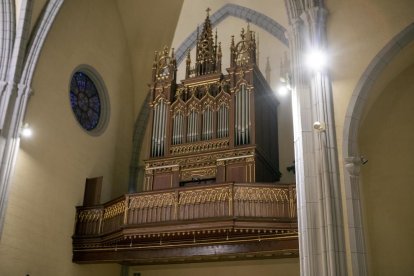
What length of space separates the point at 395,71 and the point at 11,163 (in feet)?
30.1

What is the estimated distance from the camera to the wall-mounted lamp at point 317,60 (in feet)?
35.3

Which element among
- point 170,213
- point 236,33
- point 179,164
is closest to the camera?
point 170,213

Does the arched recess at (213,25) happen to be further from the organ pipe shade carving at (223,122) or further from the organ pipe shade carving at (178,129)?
the organ pipe shade carving at (223,122)

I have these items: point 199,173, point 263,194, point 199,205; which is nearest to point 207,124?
point 199,173

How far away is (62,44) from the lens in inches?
597

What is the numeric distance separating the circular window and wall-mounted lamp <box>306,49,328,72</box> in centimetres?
762

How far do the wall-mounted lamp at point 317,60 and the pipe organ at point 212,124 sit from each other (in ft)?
11.5

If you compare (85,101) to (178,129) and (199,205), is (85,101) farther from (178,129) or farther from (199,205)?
(199,205)

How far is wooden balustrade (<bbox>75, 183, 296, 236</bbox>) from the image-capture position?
12516 millimetres

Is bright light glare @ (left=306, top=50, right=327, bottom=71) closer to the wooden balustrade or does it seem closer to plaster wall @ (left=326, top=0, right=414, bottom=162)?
plaster wall @ (left=326, top=0, right=414, bottom=162)

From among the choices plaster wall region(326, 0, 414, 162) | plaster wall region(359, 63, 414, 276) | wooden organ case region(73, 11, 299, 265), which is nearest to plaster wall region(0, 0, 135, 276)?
wooden organ case region(73, 11, 299, 265)

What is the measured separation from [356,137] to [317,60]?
5.69 feet

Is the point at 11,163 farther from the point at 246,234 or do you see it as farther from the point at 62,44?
the point at 246,234

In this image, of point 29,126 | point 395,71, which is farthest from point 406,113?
point 29,126
